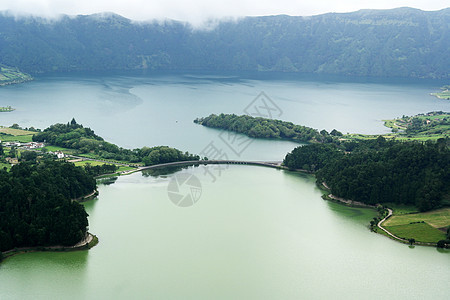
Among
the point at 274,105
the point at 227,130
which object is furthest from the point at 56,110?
the point at 274,105

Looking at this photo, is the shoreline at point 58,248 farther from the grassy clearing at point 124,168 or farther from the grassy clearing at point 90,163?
the grassy clearing at point 90,163

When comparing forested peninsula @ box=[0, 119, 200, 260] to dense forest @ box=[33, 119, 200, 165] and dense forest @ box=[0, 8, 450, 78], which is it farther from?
dense forest @ box=[0, 8, 450, 78]

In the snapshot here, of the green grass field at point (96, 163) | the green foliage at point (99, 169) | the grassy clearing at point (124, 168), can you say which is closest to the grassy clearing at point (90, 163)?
the green grass field at point (96, 163)

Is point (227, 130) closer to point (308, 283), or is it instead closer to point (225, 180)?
point (225, 180)

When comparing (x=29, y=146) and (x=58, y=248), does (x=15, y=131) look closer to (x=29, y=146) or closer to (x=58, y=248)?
(x=29, y=146)

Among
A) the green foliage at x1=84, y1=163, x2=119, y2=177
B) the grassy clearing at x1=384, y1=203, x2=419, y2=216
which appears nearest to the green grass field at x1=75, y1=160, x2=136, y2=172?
the green foliage at x1=84, y1=163, x2=119, y2=177
